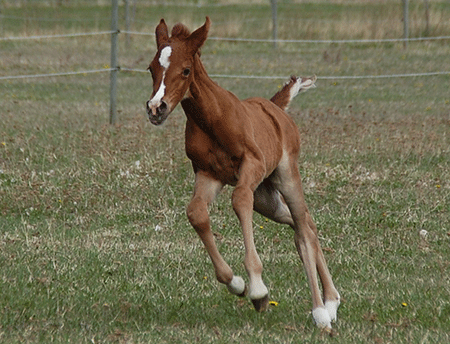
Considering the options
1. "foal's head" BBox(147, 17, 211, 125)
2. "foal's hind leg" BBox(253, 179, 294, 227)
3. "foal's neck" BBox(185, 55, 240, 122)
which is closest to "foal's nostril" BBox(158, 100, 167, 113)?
"foal's head" BBox(147, 17, 211, 125)

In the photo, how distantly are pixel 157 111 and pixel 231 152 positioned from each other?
0.65m

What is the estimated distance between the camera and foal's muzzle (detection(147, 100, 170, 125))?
4.09 meters

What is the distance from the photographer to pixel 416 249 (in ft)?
21.3

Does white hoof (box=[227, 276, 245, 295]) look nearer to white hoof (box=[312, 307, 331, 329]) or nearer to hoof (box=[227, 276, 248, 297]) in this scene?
hoof (box=[227, 276, 248, 297])

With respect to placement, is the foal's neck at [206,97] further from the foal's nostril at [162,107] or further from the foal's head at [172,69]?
the foal's nostril at [162,107]

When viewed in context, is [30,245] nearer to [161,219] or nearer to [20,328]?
[161,219]

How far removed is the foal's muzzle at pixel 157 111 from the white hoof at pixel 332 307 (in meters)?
1.55

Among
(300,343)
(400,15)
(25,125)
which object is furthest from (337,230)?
(400,15)

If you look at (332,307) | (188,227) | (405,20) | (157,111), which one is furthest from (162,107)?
(405,20)

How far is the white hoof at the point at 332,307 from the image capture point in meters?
4.81

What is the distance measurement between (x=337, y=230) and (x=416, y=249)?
2.43ft

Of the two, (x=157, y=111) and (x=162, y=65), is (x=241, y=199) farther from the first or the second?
(x=162, y=65)

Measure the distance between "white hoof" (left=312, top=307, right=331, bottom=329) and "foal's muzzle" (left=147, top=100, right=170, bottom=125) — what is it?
141 cm

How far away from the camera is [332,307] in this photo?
4898 millimetres
